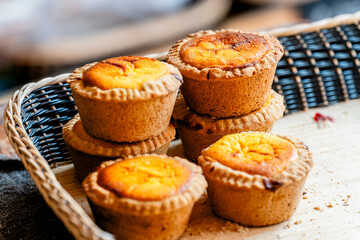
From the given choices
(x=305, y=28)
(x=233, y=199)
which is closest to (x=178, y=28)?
(x=305, y=28)

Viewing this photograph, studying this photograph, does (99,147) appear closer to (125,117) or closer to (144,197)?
(125,117)

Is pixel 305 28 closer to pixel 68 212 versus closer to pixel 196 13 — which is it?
pixel 68 212

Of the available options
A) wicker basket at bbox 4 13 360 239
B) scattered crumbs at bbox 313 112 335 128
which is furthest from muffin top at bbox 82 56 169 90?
scattered crumbs at bbox 313 112 335 128

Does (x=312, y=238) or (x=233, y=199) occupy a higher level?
(x=233, y=199)

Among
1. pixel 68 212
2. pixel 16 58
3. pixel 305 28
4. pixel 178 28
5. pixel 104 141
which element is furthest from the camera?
pixel 178 28

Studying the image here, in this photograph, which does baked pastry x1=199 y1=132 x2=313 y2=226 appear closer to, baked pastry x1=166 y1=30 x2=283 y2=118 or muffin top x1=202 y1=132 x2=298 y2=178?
muffin top x1=202 y1=132 x2=298 y2=178

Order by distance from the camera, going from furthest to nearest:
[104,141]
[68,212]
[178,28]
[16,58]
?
[178,28], [16,58], [104,141], [68,212]

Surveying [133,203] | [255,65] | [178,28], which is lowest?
[178,28]
